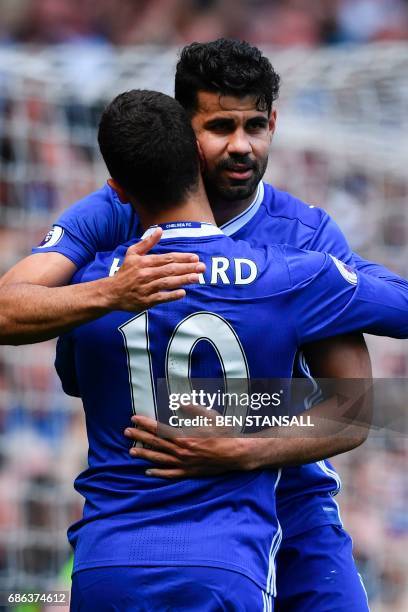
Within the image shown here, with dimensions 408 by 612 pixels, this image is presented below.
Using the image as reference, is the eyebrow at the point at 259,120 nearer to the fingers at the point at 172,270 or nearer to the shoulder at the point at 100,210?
the shoulder at the point at 100,210

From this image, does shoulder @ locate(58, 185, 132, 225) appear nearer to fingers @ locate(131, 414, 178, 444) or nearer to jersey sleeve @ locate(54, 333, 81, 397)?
jersey sleeve @ locate(54, 333, 81, 397)

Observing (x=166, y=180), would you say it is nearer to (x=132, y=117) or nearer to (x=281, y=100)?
(x=132, y=117)

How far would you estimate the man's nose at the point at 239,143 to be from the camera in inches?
132

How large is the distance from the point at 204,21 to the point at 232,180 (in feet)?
27.6

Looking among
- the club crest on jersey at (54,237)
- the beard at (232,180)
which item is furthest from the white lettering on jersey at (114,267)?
the beard at (232,180)

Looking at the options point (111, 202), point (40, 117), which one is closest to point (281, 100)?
point (40, 117)

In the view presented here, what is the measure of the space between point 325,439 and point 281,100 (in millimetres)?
4305

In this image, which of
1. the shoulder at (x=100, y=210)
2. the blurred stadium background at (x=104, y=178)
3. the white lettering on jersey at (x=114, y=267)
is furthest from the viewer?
the blurred stadium background at (x=104, y=178)

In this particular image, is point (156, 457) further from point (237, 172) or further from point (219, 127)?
point (219, 127)

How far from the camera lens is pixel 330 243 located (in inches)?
137

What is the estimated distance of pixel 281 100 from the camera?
7.23m

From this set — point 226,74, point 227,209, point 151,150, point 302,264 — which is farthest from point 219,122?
point 302,264

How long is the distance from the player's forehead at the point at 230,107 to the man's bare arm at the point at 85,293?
0.66 m

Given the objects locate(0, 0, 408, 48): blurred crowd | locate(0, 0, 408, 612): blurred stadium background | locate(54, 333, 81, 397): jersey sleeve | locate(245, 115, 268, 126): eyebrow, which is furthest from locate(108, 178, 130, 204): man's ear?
locate(0, 0, 408, 48): blurred crowd
